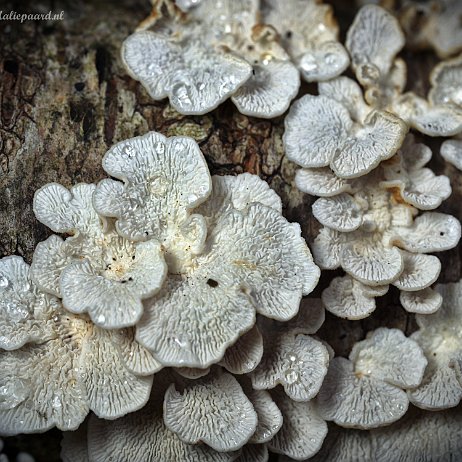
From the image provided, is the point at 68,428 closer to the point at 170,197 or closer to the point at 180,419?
the point at 180,419

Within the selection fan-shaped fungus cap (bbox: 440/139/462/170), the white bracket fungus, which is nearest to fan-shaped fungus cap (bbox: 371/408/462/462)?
the white bracket fungus

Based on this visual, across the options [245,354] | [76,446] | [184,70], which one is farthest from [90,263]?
[184,70]

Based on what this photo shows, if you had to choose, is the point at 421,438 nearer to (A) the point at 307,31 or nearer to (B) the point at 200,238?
(B) the point at 200,238

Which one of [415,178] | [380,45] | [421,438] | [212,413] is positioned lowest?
[421,438]

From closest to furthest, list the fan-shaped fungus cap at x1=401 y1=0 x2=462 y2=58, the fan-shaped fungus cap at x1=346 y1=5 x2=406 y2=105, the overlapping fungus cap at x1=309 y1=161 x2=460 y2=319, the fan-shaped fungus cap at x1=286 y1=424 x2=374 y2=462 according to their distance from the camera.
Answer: the overlapping fungus cap at x1=309 y1=161 x2=460 y2=319
the fan-shaped fungus cap at x1=286 y1=424 x2=374 y2=462
the fan-shaped fungus cap at x1=346 y1=5 x2=406 y2=105
the fan-shaped fungus cap at x1=401 y1=0 x2=462 y2=58

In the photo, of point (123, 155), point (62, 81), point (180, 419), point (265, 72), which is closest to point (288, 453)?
point (180, 419)

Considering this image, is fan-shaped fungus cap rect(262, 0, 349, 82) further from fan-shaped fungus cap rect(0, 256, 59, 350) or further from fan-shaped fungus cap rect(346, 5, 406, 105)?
fan-shaped fungus cap rect(0, 256, 59, 350)
